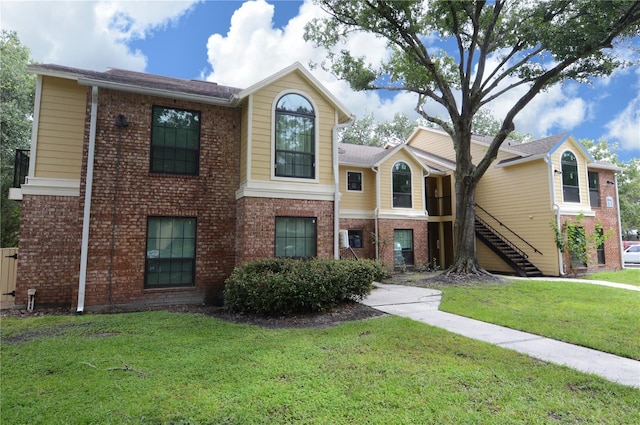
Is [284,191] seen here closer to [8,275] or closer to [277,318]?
[277,318]

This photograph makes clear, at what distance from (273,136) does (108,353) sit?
20.7ft

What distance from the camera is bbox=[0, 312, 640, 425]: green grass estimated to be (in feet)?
9.96

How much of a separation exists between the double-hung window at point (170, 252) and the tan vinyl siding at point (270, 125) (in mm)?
2326

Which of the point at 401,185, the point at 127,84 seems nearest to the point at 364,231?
the point at 401,185

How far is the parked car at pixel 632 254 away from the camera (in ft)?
73.7

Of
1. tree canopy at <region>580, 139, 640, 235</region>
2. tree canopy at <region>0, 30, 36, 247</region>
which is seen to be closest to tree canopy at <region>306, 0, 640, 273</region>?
tree canopy at <region>0, 30, 36, 247</region>

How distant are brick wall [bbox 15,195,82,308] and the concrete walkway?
727 cm

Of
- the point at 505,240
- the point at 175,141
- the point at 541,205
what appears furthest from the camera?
the point at 505,240

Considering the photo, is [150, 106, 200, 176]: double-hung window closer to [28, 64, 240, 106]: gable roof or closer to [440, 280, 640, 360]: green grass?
[28, 64, 240, 106]: gable roof

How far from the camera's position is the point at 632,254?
22.7 metres

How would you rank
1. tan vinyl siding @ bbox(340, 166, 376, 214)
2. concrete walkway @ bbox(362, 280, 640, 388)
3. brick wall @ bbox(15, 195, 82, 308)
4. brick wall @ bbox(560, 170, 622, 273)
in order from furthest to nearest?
tan vinyl siding @ bbox(340, 166, 376, 214), brick wall @ bbox(560, 170, 622, 273), brick wall @ bbox(15, 195, 82, 308), concrete walkway @ bbox(362, 280, 640, 388)

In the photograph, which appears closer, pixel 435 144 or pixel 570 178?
pixel 570 178

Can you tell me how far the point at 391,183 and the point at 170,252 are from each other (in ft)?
35.8

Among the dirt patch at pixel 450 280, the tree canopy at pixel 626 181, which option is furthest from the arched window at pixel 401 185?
the tree canopy at pixel 626 181
